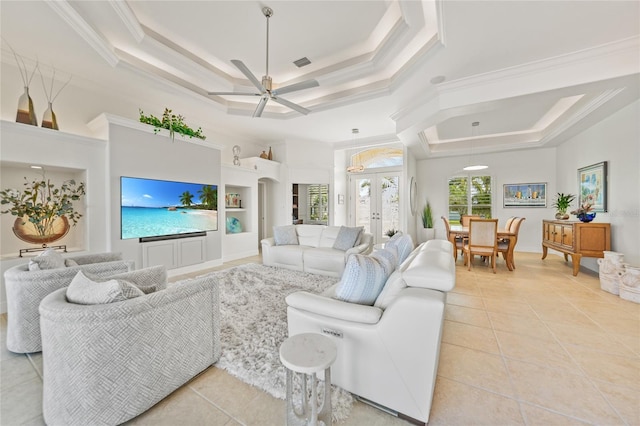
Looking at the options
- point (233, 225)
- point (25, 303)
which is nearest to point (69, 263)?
point (25, 303)

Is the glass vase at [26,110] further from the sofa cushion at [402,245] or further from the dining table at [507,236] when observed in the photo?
the dining table at [507,236]

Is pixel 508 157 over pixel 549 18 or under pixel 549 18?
under

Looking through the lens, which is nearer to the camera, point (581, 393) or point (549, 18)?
point (581, 393)

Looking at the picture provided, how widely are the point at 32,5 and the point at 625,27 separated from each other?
5.69m

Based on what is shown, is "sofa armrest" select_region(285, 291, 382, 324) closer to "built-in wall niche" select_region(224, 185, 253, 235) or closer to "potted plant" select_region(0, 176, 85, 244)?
"potted plant" select_region(0, 176, 85, 244)

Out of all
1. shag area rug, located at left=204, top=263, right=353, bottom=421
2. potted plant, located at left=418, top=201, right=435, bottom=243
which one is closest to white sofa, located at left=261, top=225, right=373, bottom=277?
shag area rug, located at left=204, top=263, right=353, bottom=421

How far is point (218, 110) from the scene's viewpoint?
463 centimetres

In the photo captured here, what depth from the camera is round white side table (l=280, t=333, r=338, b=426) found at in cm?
107

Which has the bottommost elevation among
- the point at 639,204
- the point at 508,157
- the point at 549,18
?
the point at 639,204

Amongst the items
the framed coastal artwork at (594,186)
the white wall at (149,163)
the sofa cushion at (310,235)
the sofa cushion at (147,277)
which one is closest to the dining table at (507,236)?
the framed coastal artwork at (594,186)

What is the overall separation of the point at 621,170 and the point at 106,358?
21.4 feet

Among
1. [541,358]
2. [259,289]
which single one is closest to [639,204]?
[541,358]

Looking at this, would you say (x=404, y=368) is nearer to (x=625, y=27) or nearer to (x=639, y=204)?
(x=625, y=27)

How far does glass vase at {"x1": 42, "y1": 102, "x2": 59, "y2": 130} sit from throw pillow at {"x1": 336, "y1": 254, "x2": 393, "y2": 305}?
4.20 meters
